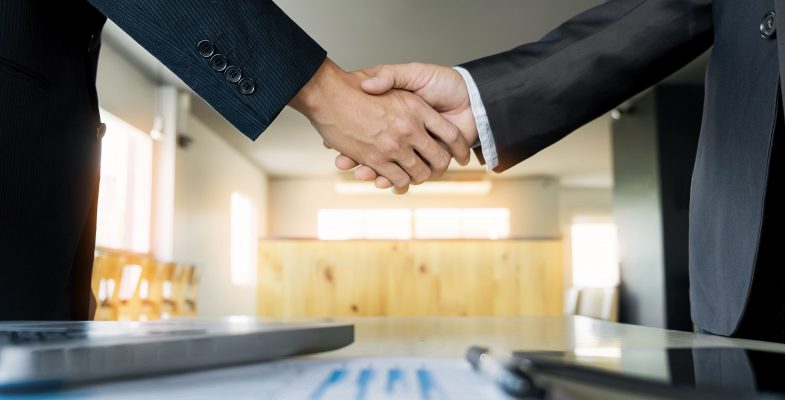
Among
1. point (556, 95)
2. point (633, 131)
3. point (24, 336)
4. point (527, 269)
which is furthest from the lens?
point (633, 131)

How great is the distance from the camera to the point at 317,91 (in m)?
1.11

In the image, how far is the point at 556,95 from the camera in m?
1.12

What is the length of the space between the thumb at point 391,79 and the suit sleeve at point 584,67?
0.48 ft

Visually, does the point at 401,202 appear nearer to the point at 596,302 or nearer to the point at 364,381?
the point at 596,302

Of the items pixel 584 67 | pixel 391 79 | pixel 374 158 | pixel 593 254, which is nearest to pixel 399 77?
pixel 391 79

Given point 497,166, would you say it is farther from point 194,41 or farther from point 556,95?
point 194,41

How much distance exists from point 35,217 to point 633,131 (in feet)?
22.9

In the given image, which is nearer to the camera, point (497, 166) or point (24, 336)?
point (24, 336)

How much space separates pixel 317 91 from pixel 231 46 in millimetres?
223

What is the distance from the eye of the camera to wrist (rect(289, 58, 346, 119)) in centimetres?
110

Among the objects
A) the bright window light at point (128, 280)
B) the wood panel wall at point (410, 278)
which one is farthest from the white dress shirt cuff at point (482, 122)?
the bright window light at point (128, 280)

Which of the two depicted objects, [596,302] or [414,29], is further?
[596,302]

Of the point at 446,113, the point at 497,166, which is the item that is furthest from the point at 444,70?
the point at 497,166

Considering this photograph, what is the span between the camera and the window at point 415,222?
477 inches
